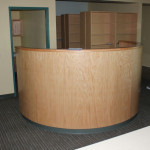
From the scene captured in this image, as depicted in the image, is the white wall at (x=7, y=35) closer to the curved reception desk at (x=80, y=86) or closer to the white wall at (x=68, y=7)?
the curved reception desk at (x=80, y=86)

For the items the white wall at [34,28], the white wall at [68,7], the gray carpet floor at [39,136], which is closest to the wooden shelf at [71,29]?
the white wall at [68,7]

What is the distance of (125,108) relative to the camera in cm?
366

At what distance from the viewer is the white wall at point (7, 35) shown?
481 centimetres

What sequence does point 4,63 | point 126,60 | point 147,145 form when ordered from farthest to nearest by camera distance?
point 4,63 → point 126,60 → point 147,145

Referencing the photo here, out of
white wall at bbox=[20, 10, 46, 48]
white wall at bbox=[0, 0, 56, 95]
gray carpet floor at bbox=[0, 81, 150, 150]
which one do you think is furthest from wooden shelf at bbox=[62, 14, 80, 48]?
gray carpet floor at bbox=[0, 81, 150, 150]

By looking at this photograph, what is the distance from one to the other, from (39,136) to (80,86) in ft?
3.18

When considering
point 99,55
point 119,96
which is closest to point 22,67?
point 99,55

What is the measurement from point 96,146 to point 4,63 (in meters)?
4.18

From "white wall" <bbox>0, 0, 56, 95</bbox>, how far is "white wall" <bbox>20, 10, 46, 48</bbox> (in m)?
0.40

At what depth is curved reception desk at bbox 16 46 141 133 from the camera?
326 centimetres

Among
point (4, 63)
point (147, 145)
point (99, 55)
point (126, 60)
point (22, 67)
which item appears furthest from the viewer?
point (4, 63)

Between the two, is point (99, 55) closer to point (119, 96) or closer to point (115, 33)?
point (119, 96)

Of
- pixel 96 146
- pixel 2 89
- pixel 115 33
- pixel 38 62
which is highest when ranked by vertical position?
pixel 115 33

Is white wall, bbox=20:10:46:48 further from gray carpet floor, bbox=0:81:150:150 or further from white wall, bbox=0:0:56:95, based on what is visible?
gray carpet floor, bbox=0:81:150:150
